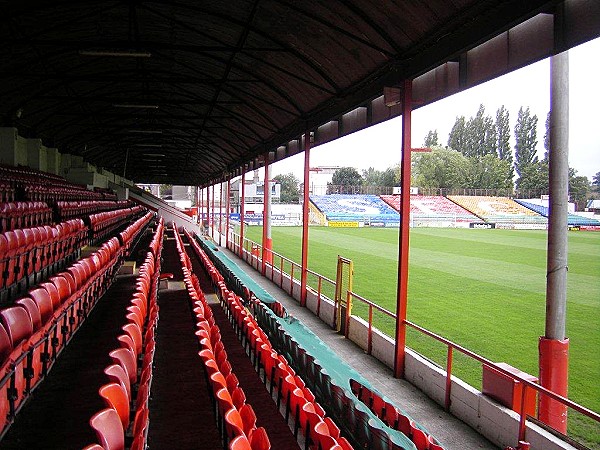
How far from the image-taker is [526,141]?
7825 centimetres

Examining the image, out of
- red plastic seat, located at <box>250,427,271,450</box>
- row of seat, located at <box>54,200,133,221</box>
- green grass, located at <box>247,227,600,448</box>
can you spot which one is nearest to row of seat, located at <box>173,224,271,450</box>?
red plastic seat, located at <box>250,427,271,450</box>

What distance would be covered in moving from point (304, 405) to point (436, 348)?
21.4 feet

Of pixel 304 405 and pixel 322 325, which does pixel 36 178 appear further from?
pixel 304 405

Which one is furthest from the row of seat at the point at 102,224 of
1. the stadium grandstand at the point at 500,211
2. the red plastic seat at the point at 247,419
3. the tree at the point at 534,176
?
the tree at the point at 534,176

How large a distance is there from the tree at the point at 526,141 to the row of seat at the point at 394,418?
Answer: 79191 millimetres

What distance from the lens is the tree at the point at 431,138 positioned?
332ft

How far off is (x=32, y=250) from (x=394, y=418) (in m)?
4.29

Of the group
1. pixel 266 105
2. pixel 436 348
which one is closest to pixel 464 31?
pixel 436 348

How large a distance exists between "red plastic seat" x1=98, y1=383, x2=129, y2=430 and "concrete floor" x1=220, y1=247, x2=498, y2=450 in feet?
12.9

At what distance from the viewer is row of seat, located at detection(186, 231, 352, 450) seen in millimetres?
3590

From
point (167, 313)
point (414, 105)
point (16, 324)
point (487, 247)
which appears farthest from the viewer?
point (487, 247)

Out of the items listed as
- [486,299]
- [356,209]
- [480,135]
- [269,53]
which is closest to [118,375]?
[269,53]

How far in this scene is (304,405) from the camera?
3969mm

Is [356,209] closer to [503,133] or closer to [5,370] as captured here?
[503,133]
